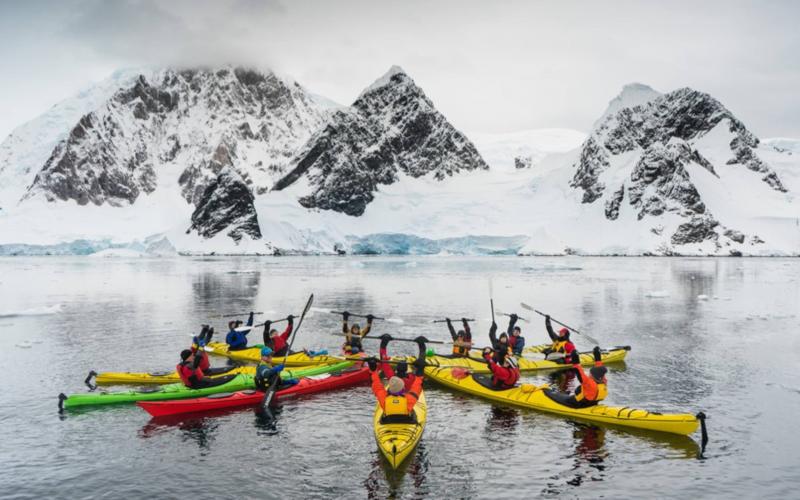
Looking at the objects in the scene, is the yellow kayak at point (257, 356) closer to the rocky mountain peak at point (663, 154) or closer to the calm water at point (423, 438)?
the calm water at point (423, 438)

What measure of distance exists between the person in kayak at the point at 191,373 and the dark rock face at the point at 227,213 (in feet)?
394

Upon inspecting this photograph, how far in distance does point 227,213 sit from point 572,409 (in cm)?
12953

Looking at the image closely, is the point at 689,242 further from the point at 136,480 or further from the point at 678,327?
the point at 136,480

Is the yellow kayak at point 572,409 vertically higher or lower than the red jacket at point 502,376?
lower

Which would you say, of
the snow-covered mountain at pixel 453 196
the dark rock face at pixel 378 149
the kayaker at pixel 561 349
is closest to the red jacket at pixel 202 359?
the kayaker at pixel 561 349

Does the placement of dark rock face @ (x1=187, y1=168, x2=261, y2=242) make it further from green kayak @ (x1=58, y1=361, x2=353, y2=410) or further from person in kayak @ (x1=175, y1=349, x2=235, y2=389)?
person in kayak @ (x1=175, y1=349, x2=235, y2=389)

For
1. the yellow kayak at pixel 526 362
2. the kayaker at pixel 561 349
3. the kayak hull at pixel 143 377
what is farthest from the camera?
the kayaker at pixel 561 349

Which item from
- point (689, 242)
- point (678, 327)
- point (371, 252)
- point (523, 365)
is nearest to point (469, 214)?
point (371, 252)

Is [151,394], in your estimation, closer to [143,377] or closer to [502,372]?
[143,377]

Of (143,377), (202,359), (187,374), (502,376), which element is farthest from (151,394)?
(502,376)

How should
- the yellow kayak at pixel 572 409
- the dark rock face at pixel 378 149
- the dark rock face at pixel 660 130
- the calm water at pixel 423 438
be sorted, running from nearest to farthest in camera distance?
the calm water at pixel 423 438, the yellow kayak at pixel 572 409, the dark rock face at pixel 660 130, the dark rock face at pixel 378 149

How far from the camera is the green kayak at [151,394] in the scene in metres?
15.6

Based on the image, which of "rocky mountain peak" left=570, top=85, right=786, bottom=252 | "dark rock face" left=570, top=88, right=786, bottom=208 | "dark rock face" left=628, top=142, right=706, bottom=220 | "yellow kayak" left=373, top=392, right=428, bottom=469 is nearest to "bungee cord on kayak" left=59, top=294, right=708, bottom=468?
"yellow kayak" left=373, top=392, right=428, bottom=469

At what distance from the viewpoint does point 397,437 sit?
12000 millimetres
